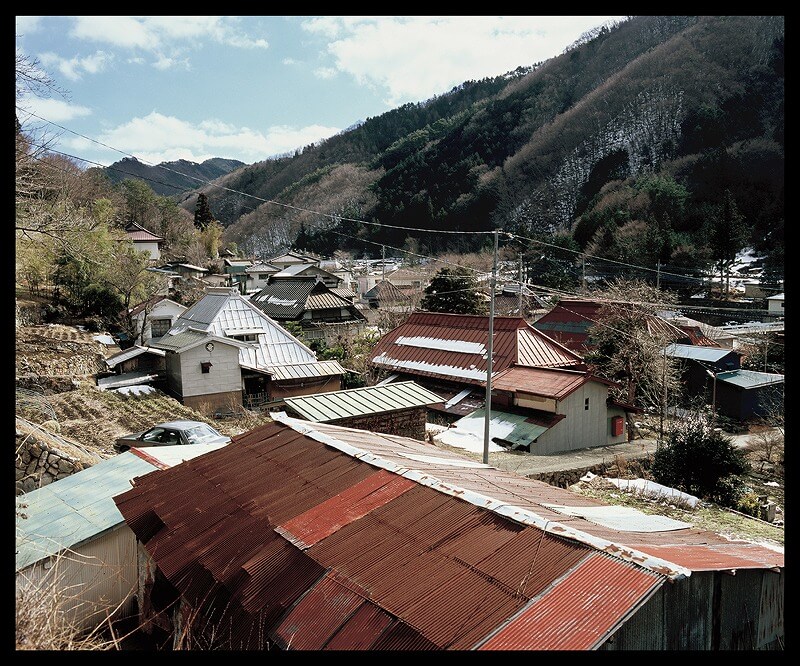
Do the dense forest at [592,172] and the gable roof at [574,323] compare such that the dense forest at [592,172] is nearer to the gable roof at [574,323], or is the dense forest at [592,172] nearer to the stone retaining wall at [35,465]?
the gable roof at [574,323]

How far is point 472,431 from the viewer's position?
17375 millimetres

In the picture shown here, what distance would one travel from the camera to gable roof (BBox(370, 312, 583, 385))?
20969 mm

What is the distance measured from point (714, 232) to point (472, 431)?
3319 centimetres

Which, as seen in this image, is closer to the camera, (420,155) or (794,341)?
(794,341)

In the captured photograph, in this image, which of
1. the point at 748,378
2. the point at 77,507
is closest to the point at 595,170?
the point at 748,378

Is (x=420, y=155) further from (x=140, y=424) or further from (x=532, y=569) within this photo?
(x=532, y=569)

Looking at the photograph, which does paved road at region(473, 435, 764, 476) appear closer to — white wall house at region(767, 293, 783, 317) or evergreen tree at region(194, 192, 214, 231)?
white wall house at region(767, 293, 783, 317)

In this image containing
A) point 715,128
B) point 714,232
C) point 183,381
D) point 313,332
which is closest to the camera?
point 183,381

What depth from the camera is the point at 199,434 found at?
484 inches

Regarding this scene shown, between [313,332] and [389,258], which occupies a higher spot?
[389,258]

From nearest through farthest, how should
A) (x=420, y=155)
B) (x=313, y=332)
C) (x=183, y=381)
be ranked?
(x=183, y=381)
(x=313, y=332)
(x=420, y=155)

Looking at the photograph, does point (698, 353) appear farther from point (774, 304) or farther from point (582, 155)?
point (582, 155)
